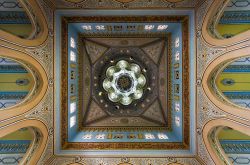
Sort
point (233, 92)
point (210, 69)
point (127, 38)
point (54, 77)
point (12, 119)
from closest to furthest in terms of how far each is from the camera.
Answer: point (12, 119)
point (210, 69)
point (54, 77)
point (233, 92)
point (127, 38)

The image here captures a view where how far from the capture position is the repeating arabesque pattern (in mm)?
8430

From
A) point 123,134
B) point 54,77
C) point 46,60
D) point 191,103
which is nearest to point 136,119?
point 123,134

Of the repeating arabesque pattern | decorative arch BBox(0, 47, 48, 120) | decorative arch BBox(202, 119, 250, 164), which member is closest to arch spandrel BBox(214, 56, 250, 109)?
the repeating arabesque pattern

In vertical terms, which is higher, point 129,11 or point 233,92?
point 129,11

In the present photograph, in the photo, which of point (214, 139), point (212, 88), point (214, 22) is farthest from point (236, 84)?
point (214, 22)

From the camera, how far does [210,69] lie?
8555 mm

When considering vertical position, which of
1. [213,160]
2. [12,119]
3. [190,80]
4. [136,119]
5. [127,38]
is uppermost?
[127,38]

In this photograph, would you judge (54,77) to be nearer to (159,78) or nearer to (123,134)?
(123,134)

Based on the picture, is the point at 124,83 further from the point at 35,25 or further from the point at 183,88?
the point at 35,25

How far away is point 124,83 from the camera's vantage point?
12.9 metres

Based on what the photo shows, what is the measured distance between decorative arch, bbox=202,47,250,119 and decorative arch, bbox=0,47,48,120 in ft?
25.8

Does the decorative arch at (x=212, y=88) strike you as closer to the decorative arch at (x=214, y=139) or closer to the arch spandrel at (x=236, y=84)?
the decorative arch at (x=214, y=139)

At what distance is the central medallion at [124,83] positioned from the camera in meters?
12.8

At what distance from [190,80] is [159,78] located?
3.29 meters
